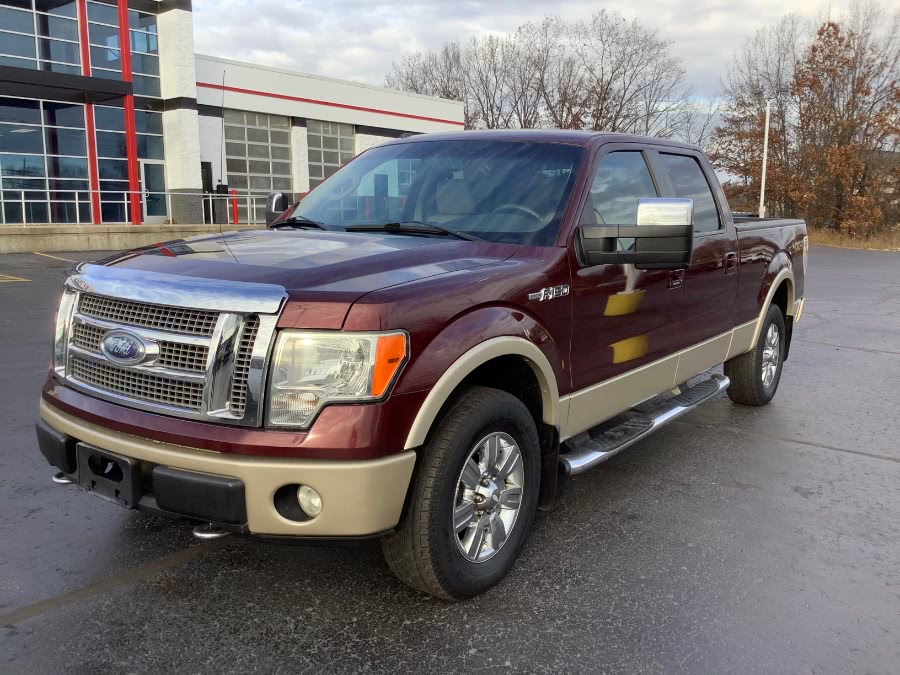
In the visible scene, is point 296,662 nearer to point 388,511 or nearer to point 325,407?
point 388,511

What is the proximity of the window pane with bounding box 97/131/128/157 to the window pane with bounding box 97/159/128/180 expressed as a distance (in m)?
0.22

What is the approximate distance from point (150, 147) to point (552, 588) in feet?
88.6

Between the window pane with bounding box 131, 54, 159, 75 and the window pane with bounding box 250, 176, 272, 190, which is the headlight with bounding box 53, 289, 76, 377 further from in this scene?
the window pane with bounding box 250, 176, 272, 190

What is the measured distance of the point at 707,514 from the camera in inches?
160

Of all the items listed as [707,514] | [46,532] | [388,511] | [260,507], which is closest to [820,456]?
[707,514]

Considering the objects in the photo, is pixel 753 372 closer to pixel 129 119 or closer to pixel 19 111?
pixel 129 119

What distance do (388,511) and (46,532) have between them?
1988 millimetres

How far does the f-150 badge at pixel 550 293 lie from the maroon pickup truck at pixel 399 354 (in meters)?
0.01

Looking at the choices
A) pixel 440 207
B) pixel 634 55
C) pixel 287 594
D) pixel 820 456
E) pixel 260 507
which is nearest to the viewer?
pixel 260 507

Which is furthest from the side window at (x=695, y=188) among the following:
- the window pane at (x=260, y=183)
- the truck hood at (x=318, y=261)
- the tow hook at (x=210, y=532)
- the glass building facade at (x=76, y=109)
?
the window pane at (x=260, y=183)

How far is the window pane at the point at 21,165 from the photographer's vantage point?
23.0 m

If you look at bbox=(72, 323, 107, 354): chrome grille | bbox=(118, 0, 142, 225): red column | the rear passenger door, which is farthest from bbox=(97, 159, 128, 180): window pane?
bbox=(72, 323, 107, 354): chrome grille

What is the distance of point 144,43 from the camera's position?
2614cm

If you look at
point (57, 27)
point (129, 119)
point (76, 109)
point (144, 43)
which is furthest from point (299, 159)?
point (57, 27)
